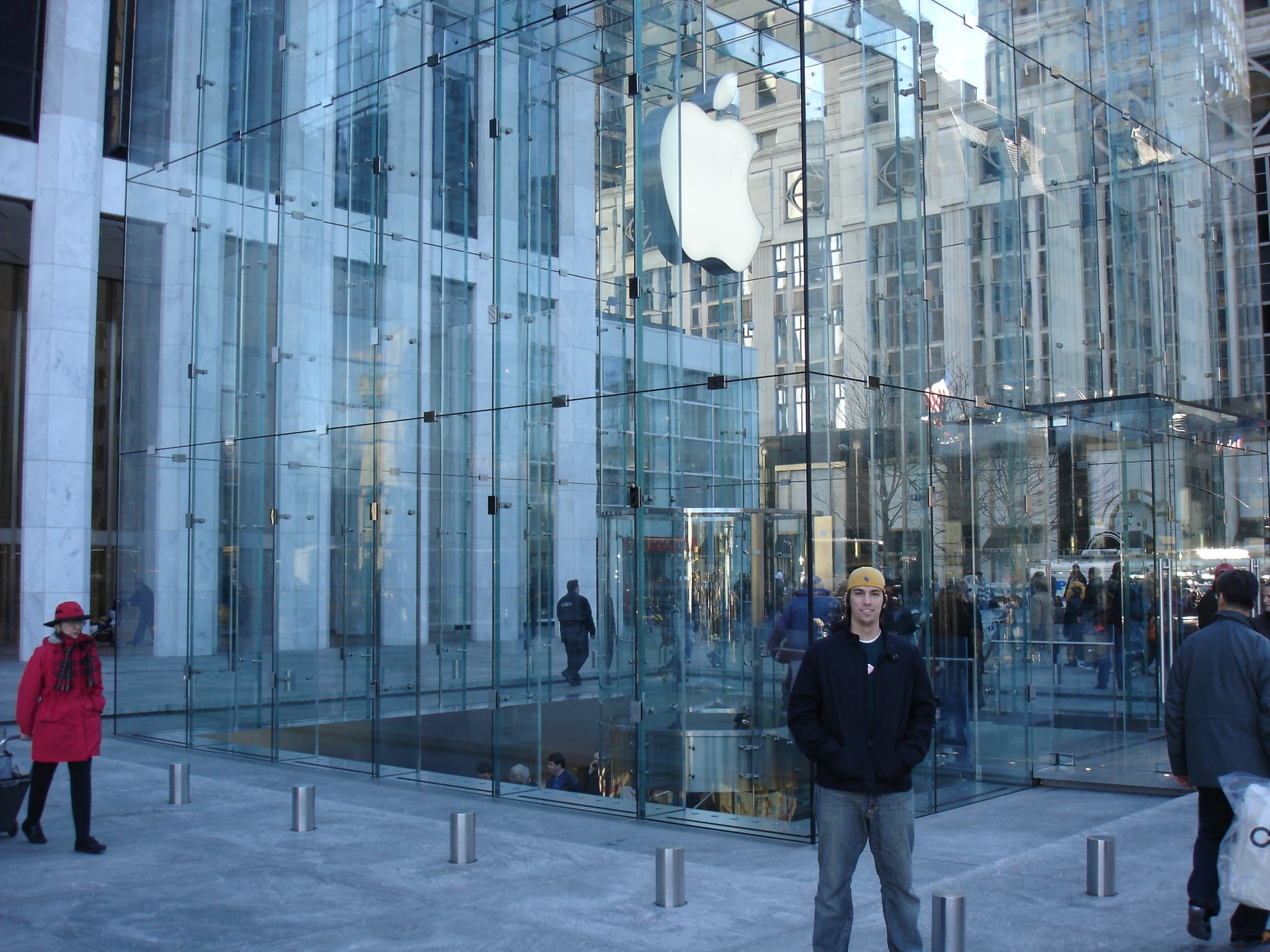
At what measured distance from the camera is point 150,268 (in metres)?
15.2

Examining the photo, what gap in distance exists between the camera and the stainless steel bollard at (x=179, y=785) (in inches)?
408

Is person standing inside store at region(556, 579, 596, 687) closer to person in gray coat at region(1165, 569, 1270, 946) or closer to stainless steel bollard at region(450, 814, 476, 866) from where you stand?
stainless steel bollard at region(450, 814, 476, 866)

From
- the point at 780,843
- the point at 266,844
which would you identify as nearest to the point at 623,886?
the point at 780,843

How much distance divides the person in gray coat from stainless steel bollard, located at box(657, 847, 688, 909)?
2.54 m

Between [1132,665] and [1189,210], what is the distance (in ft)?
21.2

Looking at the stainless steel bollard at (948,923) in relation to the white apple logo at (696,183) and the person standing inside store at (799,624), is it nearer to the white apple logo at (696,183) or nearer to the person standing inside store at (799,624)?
the person standing inside store at (799,624)

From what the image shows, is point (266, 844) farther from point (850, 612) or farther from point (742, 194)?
point (742, 194)

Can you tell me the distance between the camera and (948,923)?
19.1ft

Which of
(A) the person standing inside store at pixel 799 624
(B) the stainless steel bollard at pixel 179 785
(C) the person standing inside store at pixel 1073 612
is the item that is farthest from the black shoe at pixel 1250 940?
(B) the stainless steel bollard at pixel 179 785

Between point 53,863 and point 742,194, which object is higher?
point 742,194

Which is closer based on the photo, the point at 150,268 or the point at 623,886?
the point at 623,886

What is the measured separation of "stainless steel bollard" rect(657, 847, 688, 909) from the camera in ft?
22.8

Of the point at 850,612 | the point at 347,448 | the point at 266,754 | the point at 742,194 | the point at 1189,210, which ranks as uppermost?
the point at 1189,210

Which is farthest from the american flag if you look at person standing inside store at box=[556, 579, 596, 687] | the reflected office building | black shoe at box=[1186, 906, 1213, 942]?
black shoe at box=[1186, 906, 1213, 942]
